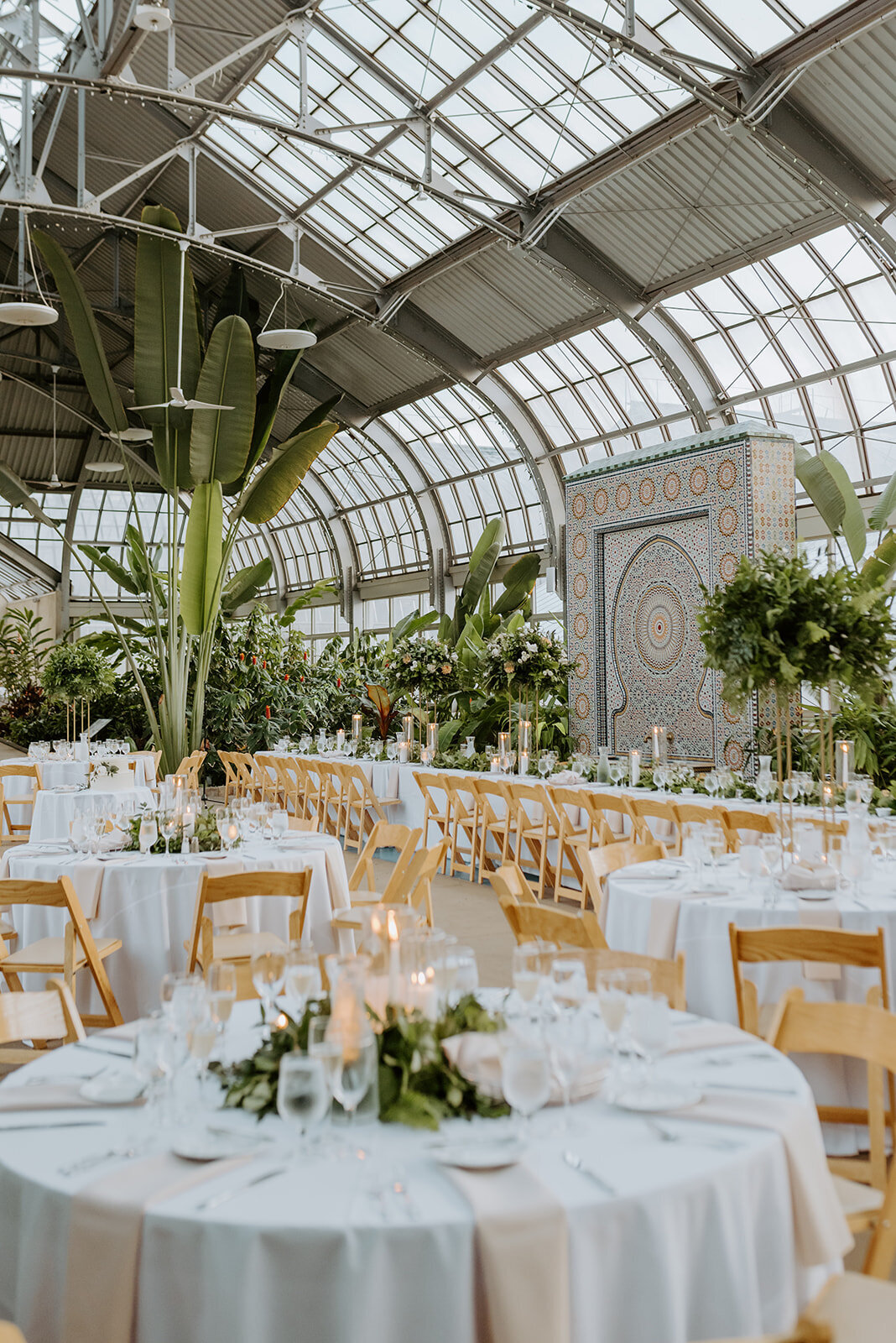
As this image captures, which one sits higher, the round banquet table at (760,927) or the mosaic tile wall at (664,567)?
the mosaic tile wall at (664,567)

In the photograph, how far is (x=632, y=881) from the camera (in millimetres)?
4223

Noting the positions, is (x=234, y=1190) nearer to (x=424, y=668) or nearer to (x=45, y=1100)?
(x=45, y=1100)

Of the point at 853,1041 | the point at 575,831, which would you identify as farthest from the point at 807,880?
the point at 575,831

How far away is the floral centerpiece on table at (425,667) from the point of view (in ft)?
37.0

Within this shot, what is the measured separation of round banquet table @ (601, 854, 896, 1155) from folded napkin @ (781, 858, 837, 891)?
0.12 ft

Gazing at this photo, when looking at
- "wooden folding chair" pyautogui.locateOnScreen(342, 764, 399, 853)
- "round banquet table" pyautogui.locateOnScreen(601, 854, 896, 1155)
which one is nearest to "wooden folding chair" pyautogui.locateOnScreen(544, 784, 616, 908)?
"wooden folding chair" pyautogui.locateOnScreen(342, 764, 399, 853)

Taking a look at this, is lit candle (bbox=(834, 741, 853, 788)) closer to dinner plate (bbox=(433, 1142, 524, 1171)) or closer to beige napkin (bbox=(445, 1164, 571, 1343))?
dinner plate (bbox=(433, 1142, 524, 1171))

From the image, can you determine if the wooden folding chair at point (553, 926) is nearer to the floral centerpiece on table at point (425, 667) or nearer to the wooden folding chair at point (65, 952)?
the wooden folding chair at point (65, 952)

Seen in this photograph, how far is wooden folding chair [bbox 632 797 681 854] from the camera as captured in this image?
6543mm

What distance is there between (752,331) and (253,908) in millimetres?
10798

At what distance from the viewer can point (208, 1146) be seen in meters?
1.80

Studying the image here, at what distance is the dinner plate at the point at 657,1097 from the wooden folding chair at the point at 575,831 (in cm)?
453

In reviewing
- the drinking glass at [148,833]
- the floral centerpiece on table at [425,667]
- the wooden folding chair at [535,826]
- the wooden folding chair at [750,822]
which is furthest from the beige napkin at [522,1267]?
the floral centerpiece on table at [425,667]

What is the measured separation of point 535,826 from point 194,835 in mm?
3812
